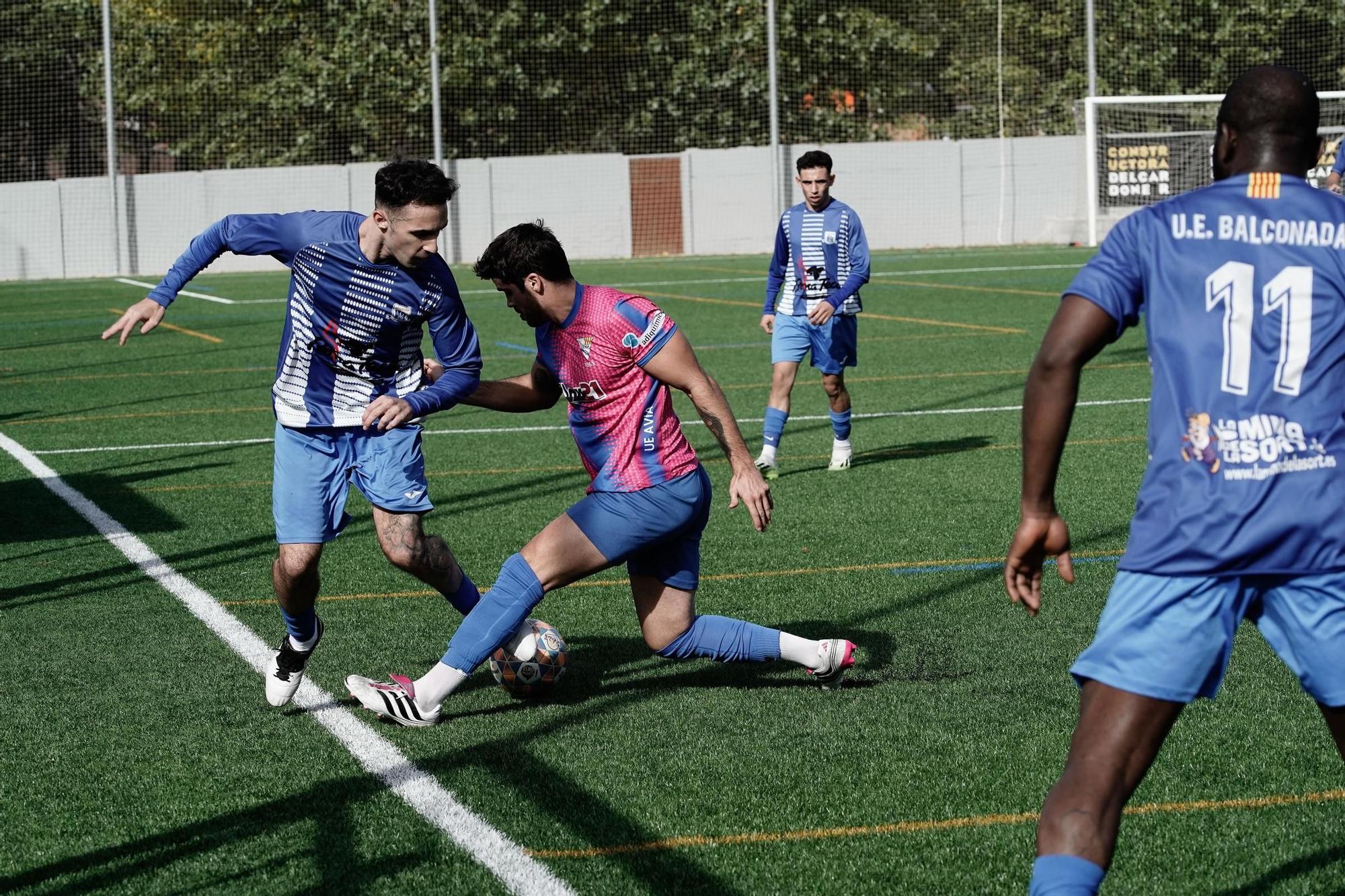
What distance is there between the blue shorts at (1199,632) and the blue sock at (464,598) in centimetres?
348

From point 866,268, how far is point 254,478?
14.7ft

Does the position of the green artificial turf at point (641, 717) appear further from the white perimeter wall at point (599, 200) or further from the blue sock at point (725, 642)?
the white perimeter wall at point (599, 200)

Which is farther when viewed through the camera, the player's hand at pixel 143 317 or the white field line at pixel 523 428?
the white field line at pixel 523 428

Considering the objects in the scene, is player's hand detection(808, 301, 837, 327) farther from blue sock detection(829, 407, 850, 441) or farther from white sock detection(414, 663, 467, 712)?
white sock detection(414, 663, 467, 712)

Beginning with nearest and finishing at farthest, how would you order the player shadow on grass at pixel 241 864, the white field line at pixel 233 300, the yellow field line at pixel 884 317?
the player shadow on grass at pixel 241 864, the yellow field line at pixel 884 317, the white field line at pixel 233 300

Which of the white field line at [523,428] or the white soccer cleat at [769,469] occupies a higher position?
the white field line at [523,428]

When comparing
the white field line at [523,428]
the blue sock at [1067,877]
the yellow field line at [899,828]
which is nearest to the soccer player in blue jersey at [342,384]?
the yellow field line at [899,828]

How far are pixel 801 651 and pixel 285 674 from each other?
186 cm

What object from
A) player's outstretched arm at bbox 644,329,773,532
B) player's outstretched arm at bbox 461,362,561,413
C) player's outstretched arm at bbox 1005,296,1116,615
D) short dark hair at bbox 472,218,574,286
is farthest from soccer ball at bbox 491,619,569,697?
player's outstretched arm at bbox 1005,296,1116,615

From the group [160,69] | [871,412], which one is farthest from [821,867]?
[160,69]

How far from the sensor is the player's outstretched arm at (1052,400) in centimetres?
327

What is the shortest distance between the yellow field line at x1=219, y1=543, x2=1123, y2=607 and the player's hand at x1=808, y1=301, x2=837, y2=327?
3427mm

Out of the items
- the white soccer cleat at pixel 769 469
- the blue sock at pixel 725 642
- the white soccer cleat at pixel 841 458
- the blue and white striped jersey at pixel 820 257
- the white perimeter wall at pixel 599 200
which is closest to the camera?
the blue sock at pixel 725 642

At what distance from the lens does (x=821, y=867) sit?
14.5 ft
